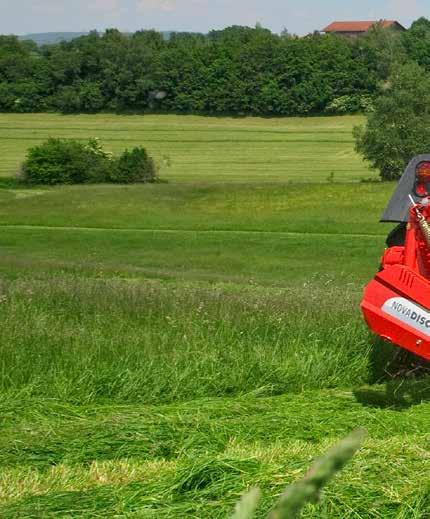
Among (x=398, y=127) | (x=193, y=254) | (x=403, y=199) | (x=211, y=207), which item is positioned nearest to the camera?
(x=403, y=199)

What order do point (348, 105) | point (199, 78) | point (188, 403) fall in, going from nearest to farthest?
point (188, 403) → point (348, 105) → point (199, 78)

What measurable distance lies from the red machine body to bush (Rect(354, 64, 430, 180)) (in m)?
46.7

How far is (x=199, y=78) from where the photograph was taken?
7981 cm

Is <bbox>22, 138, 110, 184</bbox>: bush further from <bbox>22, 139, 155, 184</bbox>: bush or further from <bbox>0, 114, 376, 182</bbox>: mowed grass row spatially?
<bbox>0, 114, 376, 182</bbox>: mowed grass row

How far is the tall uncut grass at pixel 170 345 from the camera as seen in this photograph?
6.98m

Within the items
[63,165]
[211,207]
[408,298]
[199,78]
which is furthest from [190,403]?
[199,78]

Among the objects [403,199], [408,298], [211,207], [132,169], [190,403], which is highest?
[403,199]

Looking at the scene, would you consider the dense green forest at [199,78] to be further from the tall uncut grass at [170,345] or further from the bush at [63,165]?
the tall uncut grass at [170,345]

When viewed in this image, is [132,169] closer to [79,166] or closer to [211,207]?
[79,166]

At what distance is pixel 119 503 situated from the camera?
14.1 feet

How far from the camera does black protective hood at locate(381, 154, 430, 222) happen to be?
7141mm

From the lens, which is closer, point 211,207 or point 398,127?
point 211,207

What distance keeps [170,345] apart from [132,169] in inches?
1763

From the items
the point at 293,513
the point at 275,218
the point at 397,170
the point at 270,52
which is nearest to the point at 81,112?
the point at 270,52
